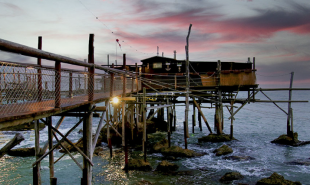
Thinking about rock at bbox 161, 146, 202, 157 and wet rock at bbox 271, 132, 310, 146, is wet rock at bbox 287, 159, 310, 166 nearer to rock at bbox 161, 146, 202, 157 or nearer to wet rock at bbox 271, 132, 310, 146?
wet rock at bbox 271, 132, 310, 146

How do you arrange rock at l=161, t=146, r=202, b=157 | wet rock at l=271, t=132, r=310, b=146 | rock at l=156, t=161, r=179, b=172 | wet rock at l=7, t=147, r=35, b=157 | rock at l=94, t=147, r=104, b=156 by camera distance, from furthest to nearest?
wet rock at l=271, t=132, r=310, b=146
rock at l=94, t=147, r=104, b=156
rock at l=161, t=146, r=202, b=157
wet rock at l=7, t=147, r=35, b=157
rock at l=156, t=161, r=179, b=172

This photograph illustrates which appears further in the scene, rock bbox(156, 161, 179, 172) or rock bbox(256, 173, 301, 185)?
rock bbox(156, 161, 179, 172)

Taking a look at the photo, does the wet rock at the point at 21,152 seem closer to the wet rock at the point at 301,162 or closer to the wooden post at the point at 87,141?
the wooden post at the point at 87,141

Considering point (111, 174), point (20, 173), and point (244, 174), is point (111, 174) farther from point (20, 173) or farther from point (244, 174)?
point (244, 174)

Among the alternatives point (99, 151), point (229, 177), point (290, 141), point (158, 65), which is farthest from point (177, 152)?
point (158, 65)

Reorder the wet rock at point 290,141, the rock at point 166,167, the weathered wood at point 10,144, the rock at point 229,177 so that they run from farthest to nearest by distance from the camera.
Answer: the wet rock at point 290,141
the rock at point 166,167
the rock at point 229,177
the weathered wood at point 10,144

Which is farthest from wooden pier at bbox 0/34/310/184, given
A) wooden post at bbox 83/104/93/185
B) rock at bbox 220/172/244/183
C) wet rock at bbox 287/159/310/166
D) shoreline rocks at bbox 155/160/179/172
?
wet rock at bbox 287/159/310/166

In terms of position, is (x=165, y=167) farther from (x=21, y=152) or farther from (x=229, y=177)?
(x=21, y=152)

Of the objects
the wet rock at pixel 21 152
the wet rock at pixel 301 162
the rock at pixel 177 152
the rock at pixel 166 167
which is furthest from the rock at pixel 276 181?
the wet rock at pixel 21 152

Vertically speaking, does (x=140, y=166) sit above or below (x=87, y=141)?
below

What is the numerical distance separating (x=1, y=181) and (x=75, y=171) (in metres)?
3.51

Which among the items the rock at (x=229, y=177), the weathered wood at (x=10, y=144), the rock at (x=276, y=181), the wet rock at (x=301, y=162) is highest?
the weathered wood at (x=10, y=144)

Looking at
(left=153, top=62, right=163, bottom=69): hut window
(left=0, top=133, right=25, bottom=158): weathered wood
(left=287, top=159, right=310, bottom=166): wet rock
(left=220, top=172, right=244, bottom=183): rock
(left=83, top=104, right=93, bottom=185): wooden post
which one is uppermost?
(left=153, top=62, right=163, bottom=69): hut window

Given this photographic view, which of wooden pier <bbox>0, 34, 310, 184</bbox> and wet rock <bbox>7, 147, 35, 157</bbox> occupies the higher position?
wooden pier <bbox>0, 34, 310, 184</bbox>
